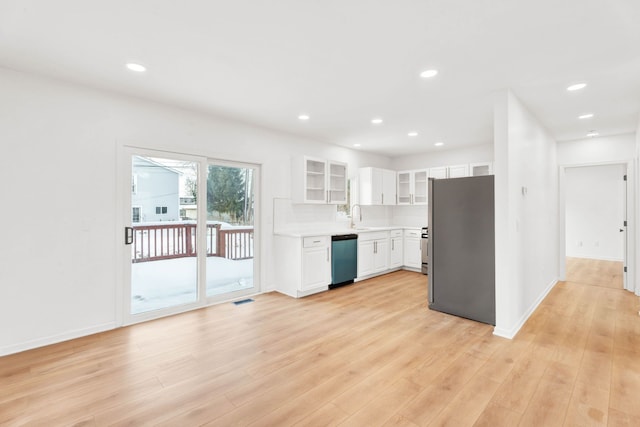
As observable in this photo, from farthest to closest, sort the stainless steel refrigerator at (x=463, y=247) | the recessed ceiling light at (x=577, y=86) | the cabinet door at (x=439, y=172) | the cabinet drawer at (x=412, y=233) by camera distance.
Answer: the cabinet drawer at (x=412, y=233), the cabinet door at (x=439, y=172), the stainless steel refrigerator at (x=463, y=247), the recessed ceiling light at (x=577, y=86)

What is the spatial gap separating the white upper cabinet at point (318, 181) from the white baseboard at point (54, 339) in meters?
2.98

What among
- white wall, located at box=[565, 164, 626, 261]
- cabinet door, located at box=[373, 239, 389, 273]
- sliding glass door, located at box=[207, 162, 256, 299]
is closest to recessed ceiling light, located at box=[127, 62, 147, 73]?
sliding glass door, located at box=[207, 162, 256, 299]

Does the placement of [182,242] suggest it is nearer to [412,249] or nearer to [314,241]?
[314,241]

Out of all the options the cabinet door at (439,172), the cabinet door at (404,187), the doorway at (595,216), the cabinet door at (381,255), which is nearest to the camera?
the cabinet door at (381,255)

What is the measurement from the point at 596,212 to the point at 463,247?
249 inches

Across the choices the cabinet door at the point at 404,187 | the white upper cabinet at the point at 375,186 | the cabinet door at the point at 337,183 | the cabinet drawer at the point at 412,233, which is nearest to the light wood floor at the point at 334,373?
the cabinet door at the point at 337,183

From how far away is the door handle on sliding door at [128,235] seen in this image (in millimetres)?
3445

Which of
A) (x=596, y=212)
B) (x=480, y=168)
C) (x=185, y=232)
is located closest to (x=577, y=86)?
(x=480, y=168)

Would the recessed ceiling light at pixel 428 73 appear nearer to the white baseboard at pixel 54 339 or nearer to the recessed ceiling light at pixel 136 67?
the recessed ceiling light at pixel 136 67

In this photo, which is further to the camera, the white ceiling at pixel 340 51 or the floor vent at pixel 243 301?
the floor vent at pixel 243 301

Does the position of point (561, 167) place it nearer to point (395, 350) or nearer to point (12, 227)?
point (395, 350)

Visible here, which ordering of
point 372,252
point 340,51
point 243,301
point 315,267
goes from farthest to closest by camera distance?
point 372,252 < point 315,267 < point 243,301 < point 340,51

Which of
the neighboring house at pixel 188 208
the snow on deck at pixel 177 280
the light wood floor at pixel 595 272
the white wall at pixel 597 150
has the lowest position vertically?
the light wood floor at pixel 595 272

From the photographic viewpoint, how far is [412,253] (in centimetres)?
644
